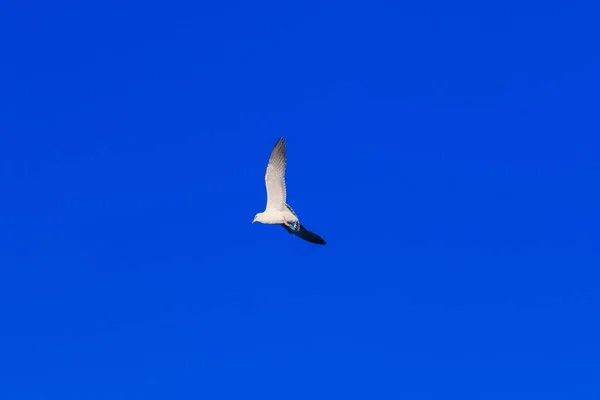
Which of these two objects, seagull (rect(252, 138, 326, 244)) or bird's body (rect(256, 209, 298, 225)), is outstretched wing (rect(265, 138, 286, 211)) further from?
bird's body (rect(256, 209, 298, 225))

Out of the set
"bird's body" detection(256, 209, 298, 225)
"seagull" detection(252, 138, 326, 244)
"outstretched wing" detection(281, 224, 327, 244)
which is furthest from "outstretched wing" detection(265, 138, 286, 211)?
"outstretched wing" detection(281, 224, 327, 244)

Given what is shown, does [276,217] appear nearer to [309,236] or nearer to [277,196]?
[277,196]

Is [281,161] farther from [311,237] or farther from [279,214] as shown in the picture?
[311,237]

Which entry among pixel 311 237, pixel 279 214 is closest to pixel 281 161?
pixel 279 214

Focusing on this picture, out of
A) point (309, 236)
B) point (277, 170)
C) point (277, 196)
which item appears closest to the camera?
point (277, 170)

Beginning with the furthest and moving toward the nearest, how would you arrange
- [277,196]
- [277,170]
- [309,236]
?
[309,236], [277,196], [277,170]

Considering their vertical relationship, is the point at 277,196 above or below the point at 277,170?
below

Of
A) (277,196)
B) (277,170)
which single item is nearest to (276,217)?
(277,196)

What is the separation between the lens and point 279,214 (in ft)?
307

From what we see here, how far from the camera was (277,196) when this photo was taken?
93562 mm

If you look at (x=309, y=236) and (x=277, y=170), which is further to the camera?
(x=309, y=236)

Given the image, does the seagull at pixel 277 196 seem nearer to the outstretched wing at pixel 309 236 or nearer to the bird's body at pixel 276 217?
the bird's body at pixel 276 217

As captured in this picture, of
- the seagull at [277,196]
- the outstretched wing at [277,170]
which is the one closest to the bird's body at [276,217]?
the seagull at [277,196]

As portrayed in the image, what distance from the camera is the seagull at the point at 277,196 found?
93000 mm
